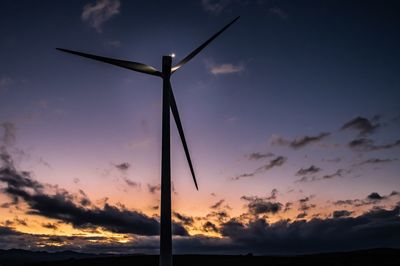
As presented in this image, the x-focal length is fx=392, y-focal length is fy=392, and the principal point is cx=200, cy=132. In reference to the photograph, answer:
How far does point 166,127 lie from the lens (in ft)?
117

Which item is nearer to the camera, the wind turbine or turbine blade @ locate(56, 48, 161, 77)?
the wind turbine

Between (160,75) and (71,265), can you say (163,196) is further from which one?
(71,265)

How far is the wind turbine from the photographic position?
111 ft

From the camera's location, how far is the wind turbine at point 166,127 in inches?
1326

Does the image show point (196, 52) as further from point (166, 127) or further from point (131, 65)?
point (166, 127)

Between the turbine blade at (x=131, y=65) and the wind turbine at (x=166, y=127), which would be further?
the turbine blade at (x=131, y=65)

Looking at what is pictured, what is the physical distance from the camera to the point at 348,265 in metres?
99.7

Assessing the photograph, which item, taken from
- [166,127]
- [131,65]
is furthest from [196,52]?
[166,127]

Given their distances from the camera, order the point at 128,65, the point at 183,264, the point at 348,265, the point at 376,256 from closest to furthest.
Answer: the point at 128,65 < the point at 348,265 < the point at 376,256 < the point at 183,264

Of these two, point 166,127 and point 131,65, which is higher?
point 131,65

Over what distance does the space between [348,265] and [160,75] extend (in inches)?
3259

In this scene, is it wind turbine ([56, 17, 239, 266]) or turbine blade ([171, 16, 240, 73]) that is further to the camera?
turbine blade ([171, 16, 240, 73])

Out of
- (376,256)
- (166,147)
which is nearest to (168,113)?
(166,147)

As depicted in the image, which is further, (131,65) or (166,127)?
(131,65)
